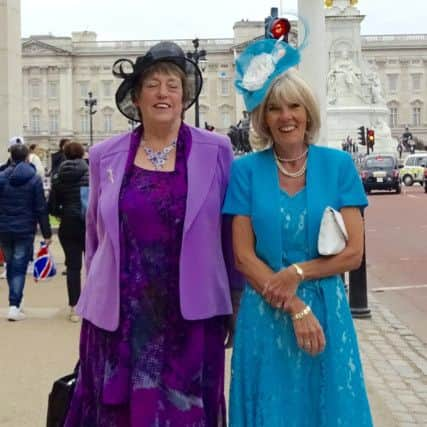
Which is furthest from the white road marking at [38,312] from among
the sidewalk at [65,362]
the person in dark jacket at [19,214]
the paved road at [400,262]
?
the paved road at [400,262]

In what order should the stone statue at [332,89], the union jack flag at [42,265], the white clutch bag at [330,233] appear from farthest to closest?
the stone statue at [332,89]
the union jack flag at [42,265]
the white clutch bag at [330,233]

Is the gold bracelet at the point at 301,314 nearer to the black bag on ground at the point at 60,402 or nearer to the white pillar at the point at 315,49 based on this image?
the black bag on ground at the point at 60,402

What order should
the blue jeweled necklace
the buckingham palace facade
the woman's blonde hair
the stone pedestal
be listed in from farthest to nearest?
the buckingham palace facade, the stone pedestal, the blue jeweled necklace, the woman's blonde hair

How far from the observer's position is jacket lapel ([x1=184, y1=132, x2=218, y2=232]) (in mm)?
3283

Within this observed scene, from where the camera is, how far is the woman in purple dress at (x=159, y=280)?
129 inches

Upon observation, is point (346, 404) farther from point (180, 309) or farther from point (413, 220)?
point (413, 220)

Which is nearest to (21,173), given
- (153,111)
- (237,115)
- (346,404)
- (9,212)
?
(9,212)

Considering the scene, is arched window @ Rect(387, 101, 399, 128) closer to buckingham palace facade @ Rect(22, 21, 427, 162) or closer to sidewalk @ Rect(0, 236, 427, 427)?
buckingham palace facade @ Rect(22, 21, 427, 162)

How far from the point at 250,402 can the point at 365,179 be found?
113 feet

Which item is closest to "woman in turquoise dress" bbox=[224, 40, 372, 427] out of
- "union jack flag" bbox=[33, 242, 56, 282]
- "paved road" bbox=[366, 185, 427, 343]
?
"paved road" bbox=[366, 185, 427, 343]

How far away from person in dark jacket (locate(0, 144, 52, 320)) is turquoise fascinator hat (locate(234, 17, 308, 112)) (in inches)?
223

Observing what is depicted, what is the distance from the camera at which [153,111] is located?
3.44m

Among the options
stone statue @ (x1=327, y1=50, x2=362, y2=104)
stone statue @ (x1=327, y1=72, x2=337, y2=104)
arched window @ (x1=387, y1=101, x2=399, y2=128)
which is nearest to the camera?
stone statue @ (x1=327, y1=72, x2=337, y2=104)

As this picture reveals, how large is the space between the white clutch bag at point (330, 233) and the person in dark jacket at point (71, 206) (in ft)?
19.1
